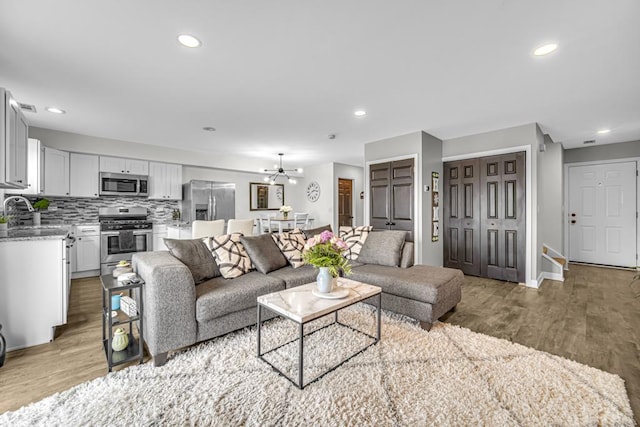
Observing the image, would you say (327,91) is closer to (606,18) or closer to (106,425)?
(606,18)

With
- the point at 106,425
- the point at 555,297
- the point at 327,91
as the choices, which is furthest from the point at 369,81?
the point at 555,297

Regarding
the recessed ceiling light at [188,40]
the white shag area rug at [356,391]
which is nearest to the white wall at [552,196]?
the white shag area rug at [356,391]

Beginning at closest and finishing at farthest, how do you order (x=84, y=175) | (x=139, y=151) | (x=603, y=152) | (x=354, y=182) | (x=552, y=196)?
(x=84, y=175)
(x=552, y=196)
(x=139, y=151)
(x=603, y=152)
(x=354, y=182)

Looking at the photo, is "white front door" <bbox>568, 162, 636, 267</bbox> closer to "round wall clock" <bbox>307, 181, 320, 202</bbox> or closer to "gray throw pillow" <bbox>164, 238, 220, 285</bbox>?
"round wall clock" <bbox>307, 181, 320, 202</bbox>

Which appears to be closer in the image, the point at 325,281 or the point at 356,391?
the point at 356,391

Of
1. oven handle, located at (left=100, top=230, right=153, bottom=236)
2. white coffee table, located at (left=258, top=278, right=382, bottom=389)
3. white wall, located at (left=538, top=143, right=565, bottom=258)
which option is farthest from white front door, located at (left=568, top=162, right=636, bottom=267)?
oven handle, located at (left=100, top=230, right=153, bottom=236)

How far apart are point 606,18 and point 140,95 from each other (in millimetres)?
4050

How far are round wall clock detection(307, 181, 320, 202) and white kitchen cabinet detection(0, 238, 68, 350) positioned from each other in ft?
19.6

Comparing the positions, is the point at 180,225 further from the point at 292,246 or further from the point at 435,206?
the point at 435,206

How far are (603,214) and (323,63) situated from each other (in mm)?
6349

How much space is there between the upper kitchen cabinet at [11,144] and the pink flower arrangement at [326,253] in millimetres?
2626

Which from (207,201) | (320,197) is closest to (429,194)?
(320,197)

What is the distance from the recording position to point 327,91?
300 centimetres

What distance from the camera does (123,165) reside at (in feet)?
16.7
